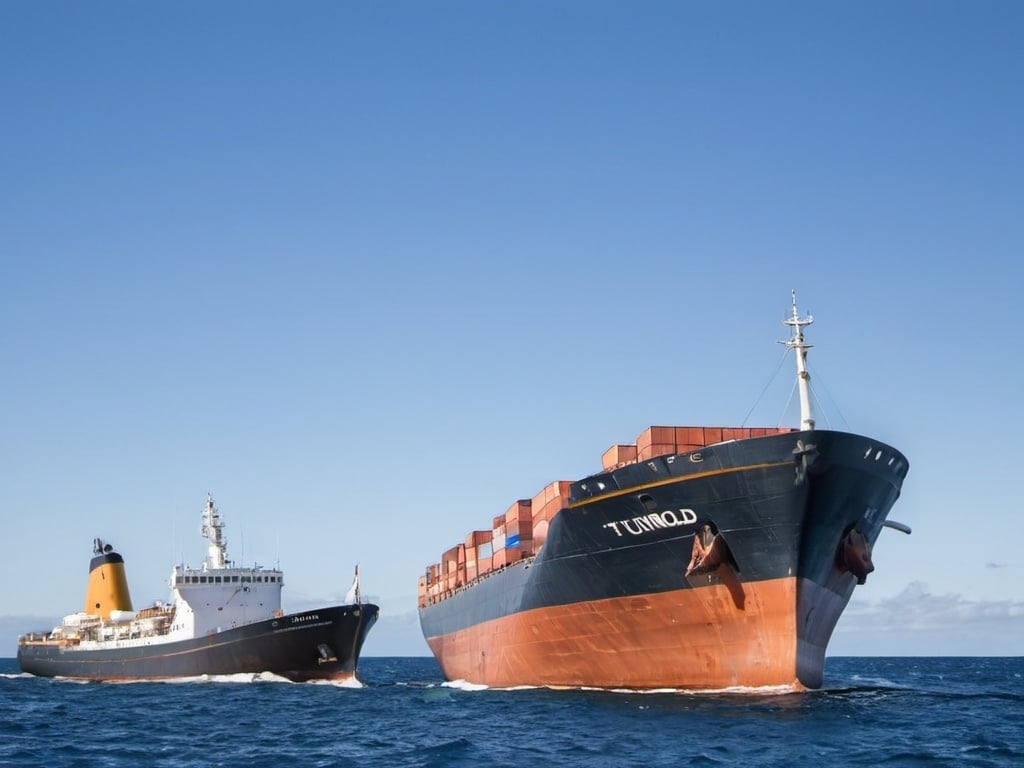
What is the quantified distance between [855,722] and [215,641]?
33600 millimetres

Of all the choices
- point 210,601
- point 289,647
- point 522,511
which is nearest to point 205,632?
point 210,601

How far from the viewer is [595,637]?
106 feet

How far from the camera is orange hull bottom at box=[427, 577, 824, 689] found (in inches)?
1104

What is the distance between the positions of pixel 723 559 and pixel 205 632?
3324 centimetres

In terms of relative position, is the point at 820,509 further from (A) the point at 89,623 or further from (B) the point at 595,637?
(A) the point at 89,623

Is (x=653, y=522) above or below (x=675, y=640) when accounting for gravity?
above

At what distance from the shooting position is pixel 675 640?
2977 centimetres

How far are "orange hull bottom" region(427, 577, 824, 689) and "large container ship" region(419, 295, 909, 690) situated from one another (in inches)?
1.4

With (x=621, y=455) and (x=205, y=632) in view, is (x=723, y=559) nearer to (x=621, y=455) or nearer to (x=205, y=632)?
(x=621, y=455)

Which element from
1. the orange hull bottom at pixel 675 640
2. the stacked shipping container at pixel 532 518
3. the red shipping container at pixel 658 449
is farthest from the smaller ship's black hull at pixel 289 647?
the red shipping container at pixel 658 449

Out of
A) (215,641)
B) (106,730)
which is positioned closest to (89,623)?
(215,641)

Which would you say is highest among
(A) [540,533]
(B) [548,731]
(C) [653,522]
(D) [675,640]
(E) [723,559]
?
(A) [540,533]

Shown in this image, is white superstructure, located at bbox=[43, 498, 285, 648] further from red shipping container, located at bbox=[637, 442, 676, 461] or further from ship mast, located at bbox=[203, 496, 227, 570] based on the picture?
red shipping container, located at bbox=[637, 442, 676, 461]

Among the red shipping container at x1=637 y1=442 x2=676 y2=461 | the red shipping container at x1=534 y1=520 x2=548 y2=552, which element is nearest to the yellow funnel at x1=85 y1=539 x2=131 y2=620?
the red shipping container at x1=534 y1=520 x2=548 y2=552
